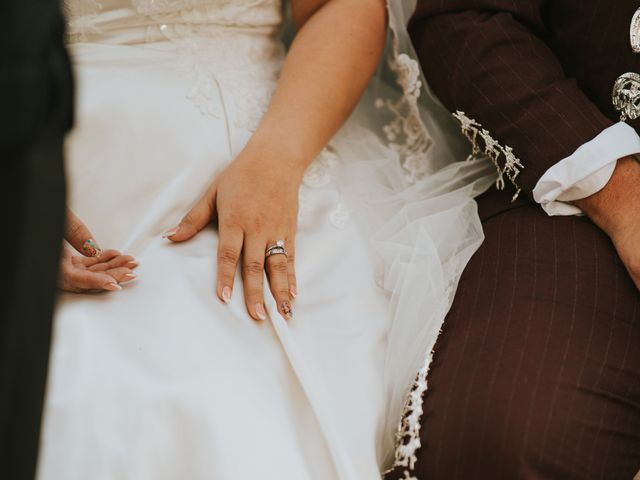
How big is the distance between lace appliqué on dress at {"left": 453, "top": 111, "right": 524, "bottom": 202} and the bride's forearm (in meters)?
0.17

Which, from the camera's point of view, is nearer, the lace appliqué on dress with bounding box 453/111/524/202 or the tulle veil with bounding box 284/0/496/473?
the tulle veil with bounding box 284/0/496/473

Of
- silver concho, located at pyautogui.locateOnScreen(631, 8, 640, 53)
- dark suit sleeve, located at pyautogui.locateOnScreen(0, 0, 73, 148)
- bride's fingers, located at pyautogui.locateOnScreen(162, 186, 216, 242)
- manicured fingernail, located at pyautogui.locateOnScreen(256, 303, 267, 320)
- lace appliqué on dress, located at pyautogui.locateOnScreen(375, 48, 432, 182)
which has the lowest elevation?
manicured fingernail, located at pyautogui.locateOnScreen(256, 303, 267, 320)

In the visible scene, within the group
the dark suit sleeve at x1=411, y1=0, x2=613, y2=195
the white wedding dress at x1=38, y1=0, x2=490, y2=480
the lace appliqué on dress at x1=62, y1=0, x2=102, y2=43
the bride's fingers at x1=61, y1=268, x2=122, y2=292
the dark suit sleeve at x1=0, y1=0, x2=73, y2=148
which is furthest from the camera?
the lace appliqué on dress at x1=62, y1=0, x2=102, y2=43

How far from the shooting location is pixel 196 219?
2.77ft

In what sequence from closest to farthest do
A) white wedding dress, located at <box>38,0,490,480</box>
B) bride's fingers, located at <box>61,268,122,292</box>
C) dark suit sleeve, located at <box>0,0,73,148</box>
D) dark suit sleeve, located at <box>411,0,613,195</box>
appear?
dark suit sleeve, located at <box>0,0,73,148</box>
white wedding dress, located at <box>38,0,490,480</box>
bride's fingers, located at <box>61,268,122,292</box>
dark suit sleeve, located at <box>411,0,613,195</box>

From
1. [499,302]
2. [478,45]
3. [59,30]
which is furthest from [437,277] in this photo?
[59,30]

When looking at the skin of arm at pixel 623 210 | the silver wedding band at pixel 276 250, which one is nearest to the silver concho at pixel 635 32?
the skin of arm at pixel 623 210

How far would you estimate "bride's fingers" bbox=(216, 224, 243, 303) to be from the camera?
77cm

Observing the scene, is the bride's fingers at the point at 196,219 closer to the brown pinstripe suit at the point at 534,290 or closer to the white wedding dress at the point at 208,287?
the white wedding dress at the point at 208,287

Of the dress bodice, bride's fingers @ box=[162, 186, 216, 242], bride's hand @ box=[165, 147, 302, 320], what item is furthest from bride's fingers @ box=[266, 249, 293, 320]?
the dress bodice

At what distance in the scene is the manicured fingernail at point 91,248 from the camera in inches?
31.3

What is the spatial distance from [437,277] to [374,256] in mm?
91

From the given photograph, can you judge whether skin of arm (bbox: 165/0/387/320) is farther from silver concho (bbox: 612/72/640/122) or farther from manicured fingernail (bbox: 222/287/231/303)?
silver concho (bbox: 612/72/640/122)

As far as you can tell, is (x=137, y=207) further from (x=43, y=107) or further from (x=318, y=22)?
(x=43, y=107)
